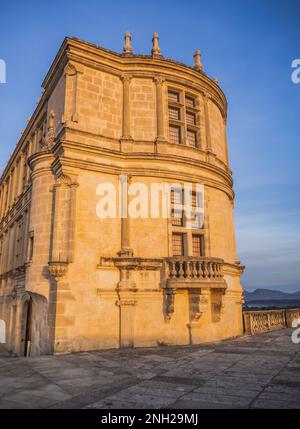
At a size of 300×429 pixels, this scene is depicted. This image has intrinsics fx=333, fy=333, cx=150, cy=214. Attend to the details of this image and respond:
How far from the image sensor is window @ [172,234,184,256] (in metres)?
14.1

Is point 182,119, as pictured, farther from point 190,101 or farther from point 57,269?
point 57,269

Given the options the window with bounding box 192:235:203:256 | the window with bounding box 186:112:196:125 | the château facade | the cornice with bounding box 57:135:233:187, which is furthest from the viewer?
the window with bounding box 186:112:196:125

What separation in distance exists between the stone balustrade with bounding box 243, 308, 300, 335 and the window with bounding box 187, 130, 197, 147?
28.4 feet

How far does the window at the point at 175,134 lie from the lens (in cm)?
1566

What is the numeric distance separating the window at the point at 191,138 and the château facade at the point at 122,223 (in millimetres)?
62

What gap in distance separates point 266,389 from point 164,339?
6.78 m

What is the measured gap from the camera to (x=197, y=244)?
14852 millimetres

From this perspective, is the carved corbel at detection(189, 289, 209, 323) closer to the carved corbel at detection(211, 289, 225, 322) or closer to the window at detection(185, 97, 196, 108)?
the carved corbel at detection(211, 289, 225, 322)

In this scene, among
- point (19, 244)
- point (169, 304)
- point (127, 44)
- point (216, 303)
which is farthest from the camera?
point (19, 244)

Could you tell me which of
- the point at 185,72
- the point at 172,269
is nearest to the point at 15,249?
the point at 172,269

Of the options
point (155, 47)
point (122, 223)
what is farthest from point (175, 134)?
point (122, 223)

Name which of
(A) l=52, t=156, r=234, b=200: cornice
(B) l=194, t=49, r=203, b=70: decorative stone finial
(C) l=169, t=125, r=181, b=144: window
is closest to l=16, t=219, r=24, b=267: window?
(A) l=52, t=156, r=234, b=200: cornice

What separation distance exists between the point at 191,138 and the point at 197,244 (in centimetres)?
529
